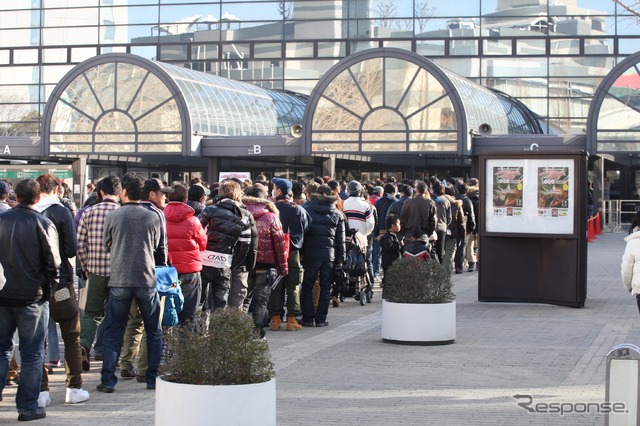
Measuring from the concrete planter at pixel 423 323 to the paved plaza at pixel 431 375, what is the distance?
0.12 m

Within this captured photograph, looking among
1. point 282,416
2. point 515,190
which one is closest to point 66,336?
point 282,416

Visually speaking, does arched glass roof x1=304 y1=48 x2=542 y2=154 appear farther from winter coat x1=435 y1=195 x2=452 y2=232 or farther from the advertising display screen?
the advertising display screen

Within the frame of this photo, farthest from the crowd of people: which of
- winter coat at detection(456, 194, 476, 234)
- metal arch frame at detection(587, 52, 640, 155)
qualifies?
metal arch frame at detection(587, 52, 640, 155)

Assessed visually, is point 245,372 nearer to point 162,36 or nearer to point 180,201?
point 180,201

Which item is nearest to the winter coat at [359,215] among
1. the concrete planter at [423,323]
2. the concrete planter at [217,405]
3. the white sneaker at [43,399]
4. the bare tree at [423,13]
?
the concrete planter at [423,323]

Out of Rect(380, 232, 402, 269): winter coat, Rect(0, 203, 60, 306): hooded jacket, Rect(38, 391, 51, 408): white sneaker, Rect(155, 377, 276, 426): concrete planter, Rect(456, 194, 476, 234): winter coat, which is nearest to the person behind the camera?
Rect(155, 377, 276, 426): concrete planter

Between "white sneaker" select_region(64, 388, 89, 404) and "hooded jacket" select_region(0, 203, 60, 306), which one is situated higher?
"hooded jacket" select_region(0, 203, 60, 306)

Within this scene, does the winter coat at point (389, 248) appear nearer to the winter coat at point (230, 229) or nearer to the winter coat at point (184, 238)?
the winter coat at point (230, 229)

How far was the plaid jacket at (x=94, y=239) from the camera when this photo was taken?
34.7 feet

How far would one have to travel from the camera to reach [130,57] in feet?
119

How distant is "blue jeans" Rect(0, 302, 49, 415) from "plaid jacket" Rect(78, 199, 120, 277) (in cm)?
192

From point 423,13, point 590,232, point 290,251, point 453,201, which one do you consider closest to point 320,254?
point 290,251

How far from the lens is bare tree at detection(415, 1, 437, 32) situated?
158ft

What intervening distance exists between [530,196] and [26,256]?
9.40m
